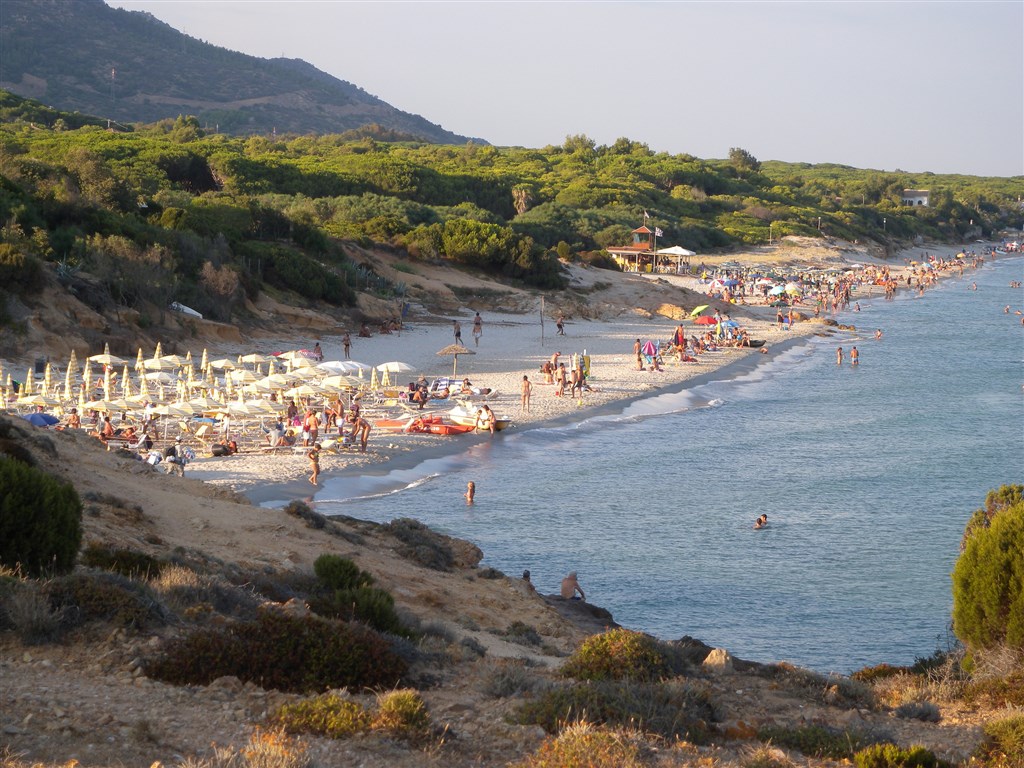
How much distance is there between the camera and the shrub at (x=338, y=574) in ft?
32.0

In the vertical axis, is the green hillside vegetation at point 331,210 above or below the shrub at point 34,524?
above

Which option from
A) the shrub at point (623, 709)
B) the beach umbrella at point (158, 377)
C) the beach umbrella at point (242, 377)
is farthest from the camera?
the beach umbrella at point (242, 377)

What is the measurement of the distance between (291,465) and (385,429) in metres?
3.84

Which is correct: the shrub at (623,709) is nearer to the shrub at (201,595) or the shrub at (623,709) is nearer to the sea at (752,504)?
the shrub at (201,595)

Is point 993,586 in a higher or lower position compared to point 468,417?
higher

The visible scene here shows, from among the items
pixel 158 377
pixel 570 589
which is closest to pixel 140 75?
pixel 158 377

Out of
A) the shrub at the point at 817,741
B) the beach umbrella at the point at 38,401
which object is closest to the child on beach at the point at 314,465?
the beach umbrella at the point at 38,401

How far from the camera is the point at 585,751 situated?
542 centimetres

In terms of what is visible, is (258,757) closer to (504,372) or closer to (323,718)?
(323,718)

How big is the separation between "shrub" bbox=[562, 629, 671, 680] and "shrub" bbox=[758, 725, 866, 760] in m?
1.16

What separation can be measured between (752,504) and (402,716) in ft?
48.5

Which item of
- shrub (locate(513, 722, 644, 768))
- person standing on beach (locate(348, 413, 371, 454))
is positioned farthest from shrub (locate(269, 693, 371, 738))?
person standing on beach (locate(348, 413, 371, 454))

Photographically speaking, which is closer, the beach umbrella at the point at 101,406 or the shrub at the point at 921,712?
the shrub at the point at 921,712

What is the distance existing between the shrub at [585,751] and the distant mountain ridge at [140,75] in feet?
426
